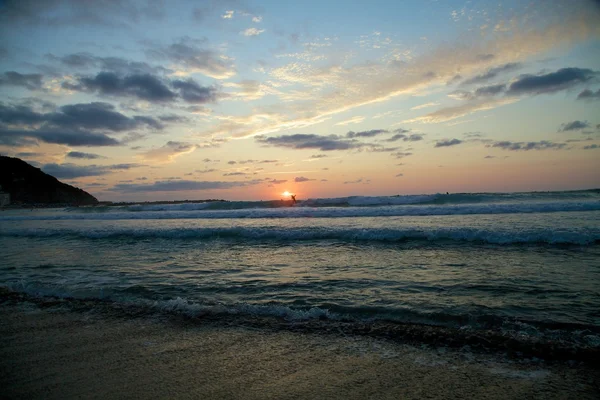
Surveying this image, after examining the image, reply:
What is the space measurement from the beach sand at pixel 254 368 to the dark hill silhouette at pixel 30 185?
317 ft

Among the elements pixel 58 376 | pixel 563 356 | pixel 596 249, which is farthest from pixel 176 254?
pixel 596 249

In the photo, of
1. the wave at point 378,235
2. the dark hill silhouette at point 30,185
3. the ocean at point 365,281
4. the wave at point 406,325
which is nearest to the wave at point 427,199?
the wave at point 378,235

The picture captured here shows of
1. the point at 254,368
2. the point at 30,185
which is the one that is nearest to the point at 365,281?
the point at 254,368

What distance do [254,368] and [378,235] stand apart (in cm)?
1040

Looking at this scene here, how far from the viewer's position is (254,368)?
3.29 metres

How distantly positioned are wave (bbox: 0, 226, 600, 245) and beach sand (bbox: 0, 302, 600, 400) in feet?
29.8

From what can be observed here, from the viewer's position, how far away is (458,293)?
571cm

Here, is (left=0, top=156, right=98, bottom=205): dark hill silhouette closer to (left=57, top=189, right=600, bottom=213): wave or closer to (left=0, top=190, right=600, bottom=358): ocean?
(left=57, top=189, right=600, bottom=213): wave

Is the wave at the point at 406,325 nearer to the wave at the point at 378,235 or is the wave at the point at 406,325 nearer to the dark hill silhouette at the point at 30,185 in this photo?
the wave at the point at 378,235

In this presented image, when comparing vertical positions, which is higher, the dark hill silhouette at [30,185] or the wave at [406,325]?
the dark hill silhouette at [30,185]

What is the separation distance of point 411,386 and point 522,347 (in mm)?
1628

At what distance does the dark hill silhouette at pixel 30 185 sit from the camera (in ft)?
266

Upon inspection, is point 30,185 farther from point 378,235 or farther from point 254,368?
point 254,368

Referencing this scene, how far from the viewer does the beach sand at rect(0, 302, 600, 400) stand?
9.28 feet
